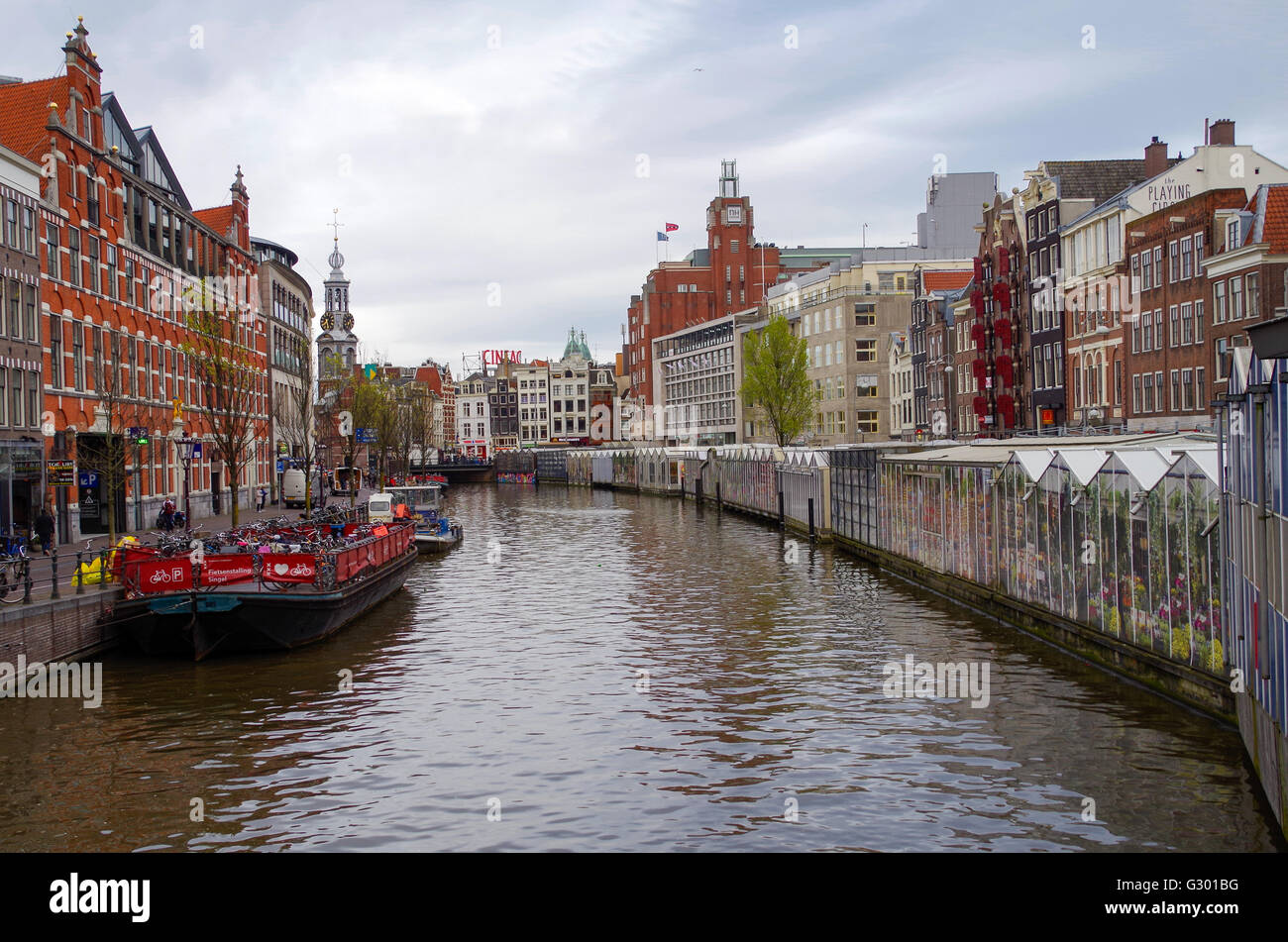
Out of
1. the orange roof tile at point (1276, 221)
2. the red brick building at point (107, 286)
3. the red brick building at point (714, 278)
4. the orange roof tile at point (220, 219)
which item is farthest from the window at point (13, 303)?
the red brick building at point (714, 278)

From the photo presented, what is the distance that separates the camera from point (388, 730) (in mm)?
19328

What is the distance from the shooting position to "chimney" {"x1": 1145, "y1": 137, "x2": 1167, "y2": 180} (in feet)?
207

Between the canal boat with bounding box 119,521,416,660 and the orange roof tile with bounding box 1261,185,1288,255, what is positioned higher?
the orange roof tile with bounding box 1261,185,1288,255

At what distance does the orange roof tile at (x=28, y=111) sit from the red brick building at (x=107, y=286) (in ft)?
0.19

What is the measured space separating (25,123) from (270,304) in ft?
148

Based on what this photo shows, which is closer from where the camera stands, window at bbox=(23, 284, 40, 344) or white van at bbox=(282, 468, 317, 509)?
window at bbox=(23, 284, 40, 344)

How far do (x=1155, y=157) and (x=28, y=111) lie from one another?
53772 mm

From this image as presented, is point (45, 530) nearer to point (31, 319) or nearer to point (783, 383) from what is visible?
point (31, 319)

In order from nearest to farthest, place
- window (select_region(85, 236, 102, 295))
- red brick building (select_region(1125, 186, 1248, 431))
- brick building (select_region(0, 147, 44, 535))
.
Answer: brick building (select_region(0, 147, 44, 535))
window (select_region(85, 236, 102, 295))
red brick building (select_region(1125, 186, 1248, 431))

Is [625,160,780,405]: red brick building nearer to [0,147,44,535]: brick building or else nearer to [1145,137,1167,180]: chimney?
[1145,137,1167,180]: chimney

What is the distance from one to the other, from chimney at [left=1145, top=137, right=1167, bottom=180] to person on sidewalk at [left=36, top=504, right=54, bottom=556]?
54507 millimetres

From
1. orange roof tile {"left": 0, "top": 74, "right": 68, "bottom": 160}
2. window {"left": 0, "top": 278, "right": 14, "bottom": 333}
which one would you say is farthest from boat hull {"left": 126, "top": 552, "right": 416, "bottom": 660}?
orange roof tile {"left": 0, "top": 74, "right": 68, "bottom": 160}
